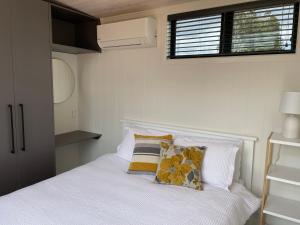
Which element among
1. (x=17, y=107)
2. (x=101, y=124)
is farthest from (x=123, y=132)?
(x=17, y=107)

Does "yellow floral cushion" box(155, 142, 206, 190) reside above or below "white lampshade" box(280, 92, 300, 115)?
below

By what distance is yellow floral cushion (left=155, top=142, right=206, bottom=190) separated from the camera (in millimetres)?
1858

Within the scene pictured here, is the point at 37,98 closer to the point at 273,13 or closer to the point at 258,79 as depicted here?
the point at 258,79

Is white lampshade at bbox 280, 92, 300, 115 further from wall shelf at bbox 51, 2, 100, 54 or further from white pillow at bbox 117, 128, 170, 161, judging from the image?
wall shelf at bbox 51, 2, 100, 54

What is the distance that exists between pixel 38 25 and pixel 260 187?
2.55 meters

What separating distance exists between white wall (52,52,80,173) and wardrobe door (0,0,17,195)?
91cm

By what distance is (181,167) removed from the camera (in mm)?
1906

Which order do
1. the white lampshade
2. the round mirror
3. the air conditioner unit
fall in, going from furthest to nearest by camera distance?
the round mirror → the air conditioner unit → the white lampshade

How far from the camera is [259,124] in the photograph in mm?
2047

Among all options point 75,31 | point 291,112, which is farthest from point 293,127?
point 75,31

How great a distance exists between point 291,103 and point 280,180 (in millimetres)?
566

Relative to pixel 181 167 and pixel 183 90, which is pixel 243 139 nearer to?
pixel 181 167

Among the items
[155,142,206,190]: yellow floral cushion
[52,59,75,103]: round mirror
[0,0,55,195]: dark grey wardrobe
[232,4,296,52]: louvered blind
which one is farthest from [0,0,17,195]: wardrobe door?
[232,4,296,52]: louvered blind

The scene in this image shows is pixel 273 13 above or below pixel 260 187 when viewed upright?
above
